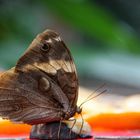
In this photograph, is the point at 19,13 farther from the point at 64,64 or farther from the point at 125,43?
the point at 64,64

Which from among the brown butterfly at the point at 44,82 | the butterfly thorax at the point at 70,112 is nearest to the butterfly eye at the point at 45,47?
the brown butterfly at the point at 44,82

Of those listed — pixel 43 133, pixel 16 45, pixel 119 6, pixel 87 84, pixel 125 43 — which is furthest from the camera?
pixel 87 84

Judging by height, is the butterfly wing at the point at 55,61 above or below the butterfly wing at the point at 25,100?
above

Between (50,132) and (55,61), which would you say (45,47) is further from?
(50,132)

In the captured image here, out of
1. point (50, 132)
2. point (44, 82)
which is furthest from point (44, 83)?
point (50, 132)

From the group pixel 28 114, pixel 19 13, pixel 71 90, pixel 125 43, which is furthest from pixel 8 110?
pixel 19 13

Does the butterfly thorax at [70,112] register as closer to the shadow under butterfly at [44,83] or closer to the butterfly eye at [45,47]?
the shadow under butterfly at [44,83]

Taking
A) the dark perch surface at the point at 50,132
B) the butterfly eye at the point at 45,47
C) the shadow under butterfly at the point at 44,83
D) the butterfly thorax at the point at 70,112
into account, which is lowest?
the dark perch surface at the point at 50,132

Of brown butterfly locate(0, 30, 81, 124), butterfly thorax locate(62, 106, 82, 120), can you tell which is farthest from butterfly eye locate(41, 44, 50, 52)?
butterfly thorax locate(62, 106, 82, 120)
